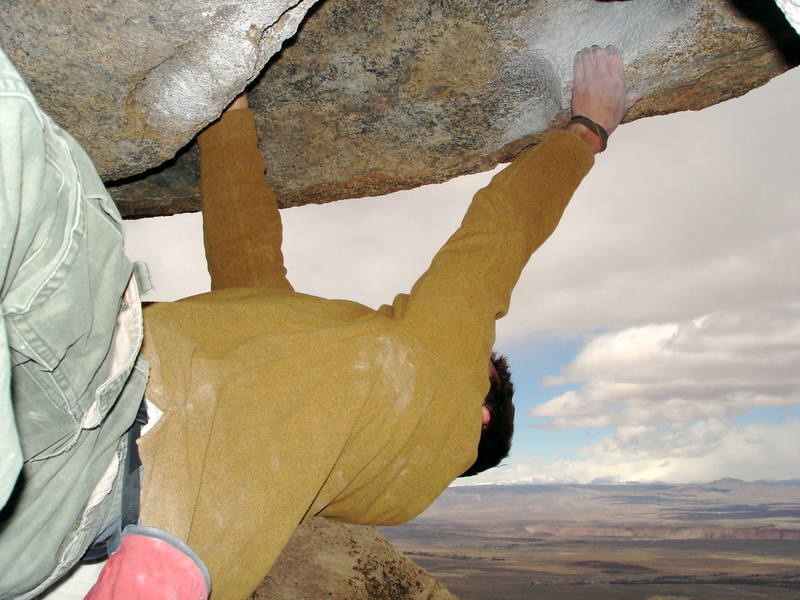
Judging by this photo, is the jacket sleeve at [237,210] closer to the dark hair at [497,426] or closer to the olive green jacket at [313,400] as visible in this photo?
the olive green jacket at [313,400]

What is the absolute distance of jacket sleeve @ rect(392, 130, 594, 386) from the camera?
90cm

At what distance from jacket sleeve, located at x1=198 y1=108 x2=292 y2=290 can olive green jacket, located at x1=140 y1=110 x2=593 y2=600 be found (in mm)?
290

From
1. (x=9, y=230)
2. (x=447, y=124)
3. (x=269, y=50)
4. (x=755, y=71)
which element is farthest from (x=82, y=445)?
(x=755, y=71)

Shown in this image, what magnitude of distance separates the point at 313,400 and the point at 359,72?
90 cm

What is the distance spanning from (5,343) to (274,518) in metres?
0.48

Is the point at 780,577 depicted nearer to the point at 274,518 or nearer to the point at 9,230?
the point at 274,518

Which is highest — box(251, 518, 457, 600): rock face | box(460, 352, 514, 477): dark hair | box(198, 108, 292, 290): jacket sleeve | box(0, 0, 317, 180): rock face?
box(0, 0, 317, 180): rock face

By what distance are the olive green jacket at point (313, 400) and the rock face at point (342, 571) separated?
1.26 m

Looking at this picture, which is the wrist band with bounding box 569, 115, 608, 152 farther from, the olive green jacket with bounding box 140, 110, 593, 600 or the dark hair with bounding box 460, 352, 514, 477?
the dark hair with bounding box 460, 352, 514, 477

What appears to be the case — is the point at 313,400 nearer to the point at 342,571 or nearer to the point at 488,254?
the point at 488,254

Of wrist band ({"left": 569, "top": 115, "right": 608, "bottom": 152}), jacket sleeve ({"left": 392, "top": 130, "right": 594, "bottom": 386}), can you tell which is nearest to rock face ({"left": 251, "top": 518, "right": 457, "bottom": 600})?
jacket sleeve ({"left": 392, "top": 130, "right": 594, "bottom": 386})

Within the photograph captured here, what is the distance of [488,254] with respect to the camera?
3.34 feet

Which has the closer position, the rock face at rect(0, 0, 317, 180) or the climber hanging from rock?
the climber hanging from rock

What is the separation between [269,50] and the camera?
993 mm
